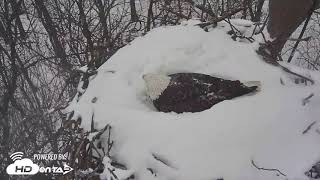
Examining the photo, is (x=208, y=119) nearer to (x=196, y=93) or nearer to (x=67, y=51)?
(x=196, y=93)

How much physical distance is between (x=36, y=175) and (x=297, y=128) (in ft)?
4.21

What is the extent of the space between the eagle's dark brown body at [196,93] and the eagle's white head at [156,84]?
17mm

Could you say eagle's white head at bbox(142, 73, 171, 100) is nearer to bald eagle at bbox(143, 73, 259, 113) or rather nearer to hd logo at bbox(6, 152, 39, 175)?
bald eagle at bbox(143, 73, 259, 113)

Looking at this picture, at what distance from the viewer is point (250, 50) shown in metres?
2.36

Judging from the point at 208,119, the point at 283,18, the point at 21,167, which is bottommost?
the point at 21,167

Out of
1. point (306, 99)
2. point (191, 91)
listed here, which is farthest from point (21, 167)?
point (306, 99)

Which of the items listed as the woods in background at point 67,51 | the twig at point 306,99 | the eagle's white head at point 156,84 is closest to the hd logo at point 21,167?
the woods in background at point 67,51

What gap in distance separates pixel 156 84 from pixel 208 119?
350 millimetres

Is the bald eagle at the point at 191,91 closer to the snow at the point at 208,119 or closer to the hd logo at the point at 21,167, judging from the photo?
the snow at the point at 208,119

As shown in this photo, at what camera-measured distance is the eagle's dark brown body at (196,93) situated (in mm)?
2127

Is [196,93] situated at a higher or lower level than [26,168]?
higher

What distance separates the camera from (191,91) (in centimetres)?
216

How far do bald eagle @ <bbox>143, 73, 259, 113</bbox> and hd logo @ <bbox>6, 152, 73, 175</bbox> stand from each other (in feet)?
1.74

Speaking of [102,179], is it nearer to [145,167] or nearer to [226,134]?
[145,167]
